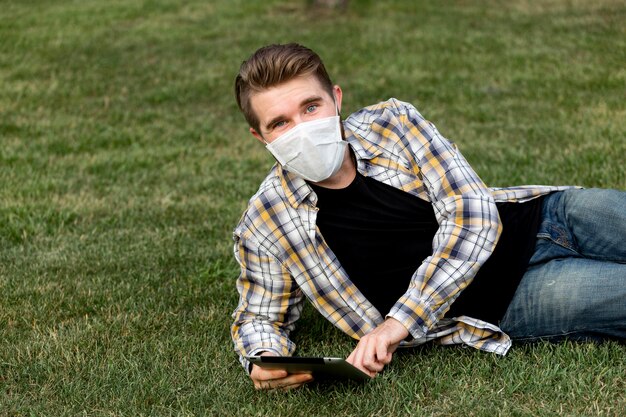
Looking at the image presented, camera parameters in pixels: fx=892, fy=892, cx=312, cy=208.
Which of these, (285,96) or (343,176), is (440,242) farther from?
(285,96)

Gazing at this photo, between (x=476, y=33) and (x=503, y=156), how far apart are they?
4.71m

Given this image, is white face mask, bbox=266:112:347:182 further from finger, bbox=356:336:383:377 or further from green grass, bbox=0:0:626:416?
green grass, bbox=0:0:626:416

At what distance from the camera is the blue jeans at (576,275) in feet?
11.4

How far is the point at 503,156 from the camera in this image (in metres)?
→ 7.00

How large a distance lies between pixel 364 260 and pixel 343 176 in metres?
0.35

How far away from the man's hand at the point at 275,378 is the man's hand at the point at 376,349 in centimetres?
22

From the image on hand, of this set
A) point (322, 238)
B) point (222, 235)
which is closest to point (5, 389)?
point (322, 238)

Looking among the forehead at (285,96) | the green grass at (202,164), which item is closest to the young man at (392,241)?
the forehead at (285,96)

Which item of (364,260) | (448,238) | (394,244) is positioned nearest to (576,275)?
(448,238)

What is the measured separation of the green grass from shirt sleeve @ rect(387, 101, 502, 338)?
298 mm

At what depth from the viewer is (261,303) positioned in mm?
3564

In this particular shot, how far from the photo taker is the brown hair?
10.7ft

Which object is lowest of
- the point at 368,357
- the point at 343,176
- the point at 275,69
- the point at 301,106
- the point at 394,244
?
the point at 368,357

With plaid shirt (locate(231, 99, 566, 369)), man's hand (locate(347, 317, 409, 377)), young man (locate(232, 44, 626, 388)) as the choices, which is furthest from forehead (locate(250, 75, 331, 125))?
man's hand (locate(347, 317, 409, 377))
